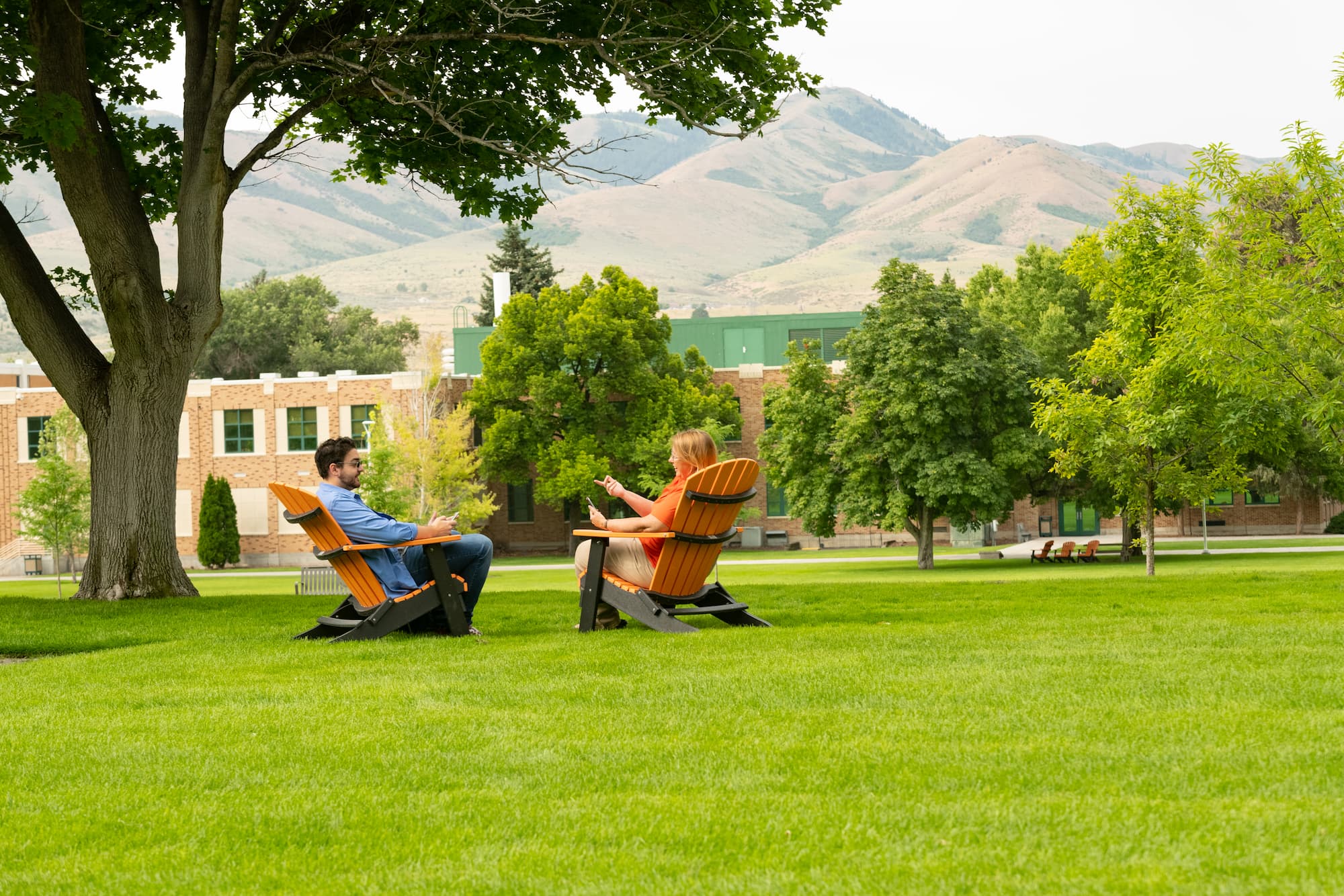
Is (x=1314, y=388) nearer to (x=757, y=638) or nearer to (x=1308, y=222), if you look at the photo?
(x=1308, y=222)

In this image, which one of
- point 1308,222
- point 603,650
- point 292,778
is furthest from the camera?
point 1308,222

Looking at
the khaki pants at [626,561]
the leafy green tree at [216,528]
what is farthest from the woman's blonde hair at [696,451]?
the leafy green tree at [216,528]

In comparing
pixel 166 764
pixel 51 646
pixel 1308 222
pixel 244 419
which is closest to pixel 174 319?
pixel 51 646

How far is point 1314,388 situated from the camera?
1577 cm

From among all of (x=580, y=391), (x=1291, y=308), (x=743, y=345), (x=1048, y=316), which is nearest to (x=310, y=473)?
(x=580, y=391)

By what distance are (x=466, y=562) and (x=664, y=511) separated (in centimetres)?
157

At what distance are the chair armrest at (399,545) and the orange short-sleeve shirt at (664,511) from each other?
4.38ft

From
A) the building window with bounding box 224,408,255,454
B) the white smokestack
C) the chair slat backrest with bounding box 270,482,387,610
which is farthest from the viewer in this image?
the white smokestack

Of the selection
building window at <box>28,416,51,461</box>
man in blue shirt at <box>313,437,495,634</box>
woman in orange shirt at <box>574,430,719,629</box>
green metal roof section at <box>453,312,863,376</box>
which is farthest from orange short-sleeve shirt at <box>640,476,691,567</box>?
green metal roof section at <box>453,312,863,376</box>

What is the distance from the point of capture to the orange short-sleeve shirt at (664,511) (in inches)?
359

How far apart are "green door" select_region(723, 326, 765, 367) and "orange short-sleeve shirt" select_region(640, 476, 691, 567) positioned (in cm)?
6223

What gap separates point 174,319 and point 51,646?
19.4 feet

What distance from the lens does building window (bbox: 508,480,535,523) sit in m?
61.1

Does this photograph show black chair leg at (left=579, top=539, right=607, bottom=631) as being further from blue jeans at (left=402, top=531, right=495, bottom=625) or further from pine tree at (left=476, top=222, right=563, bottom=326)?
pine tree at (left=476, top=222, right=563, bottom=326)
